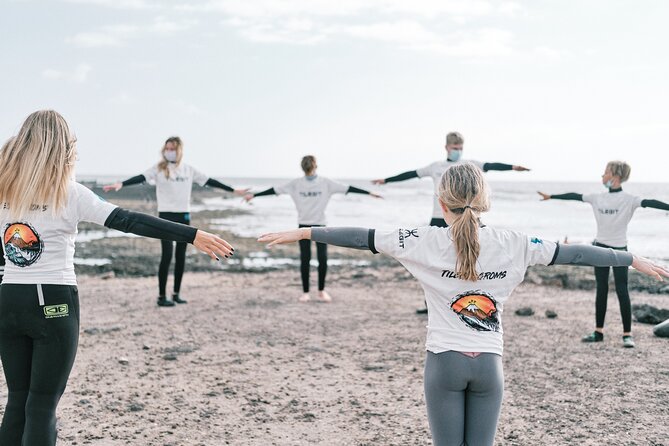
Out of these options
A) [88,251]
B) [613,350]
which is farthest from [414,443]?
[88,251]

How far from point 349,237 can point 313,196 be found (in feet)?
22.2

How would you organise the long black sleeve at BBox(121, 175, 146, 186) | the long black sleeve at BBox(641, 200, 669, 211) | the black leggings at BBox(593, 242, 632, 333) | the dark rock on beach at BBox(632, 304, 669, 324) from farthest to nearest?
the long black sleeve at BBox(121, 175, 146, 186) < the dark rock on beach at BBox(632, 304, 669, 324) < the black leggings at BBox(593, 242, 632, 333) < the long black sleeve at BBox(641, 200, 669, 211)

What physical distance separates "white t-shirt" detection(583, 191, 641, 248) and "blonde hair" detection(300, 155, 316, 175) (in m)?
4.42

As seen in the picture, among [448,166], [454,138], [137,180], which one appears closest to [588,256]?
[448,166]

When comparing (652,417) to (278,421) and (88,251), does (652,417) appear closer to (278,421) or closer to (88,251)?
(278,421)

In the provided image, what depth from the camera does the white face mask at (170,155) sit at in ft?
30.6

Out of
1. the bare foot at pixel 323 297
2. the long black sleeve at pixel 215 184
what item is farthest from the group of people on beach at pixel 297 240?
the bare foot at pixel 323 297

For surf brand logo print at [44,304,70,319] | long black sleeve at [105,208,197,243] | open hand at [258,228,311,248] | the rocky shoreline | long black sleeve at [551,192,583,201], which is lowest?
the rocky shoreline

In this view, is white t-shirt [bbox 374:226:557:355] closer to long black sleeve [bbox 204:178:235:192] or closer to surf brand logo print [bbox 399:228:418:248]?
surf brand logo print [bbox 399:228:418:248]

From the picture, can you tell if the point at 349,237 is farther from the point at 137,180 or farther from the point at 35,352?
the point at 137,180

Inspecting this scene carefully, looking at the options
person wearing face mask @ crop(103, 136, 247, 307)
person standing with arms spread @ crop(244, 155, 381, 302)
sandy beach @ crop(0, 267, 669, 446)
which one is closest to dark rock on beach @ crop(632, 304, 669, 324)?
sandy beach @ crop(0, 267, 669, 446)

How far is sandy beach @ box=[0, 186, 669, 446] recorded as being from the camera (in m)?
4.84

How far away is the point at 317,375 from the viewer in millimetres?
6262

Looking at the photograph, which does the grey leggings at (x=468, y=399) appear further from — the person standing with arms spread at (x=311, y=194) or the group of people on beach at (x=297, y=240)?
the person standing with arms spread at (x=311, y=194)
